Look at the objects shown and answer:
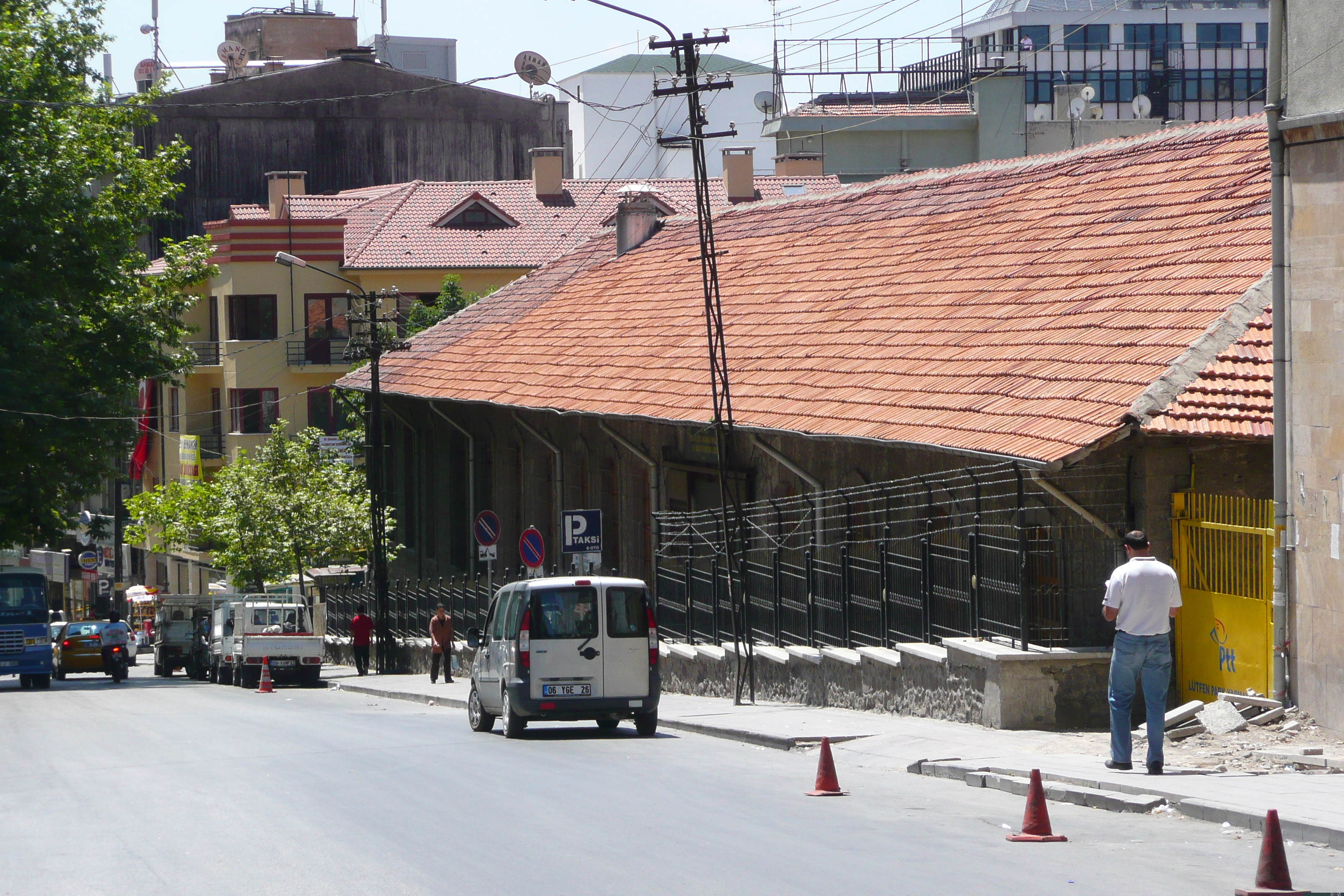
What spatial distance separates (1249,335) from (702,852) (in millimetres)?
9035

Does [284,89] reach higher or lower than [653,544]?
higher

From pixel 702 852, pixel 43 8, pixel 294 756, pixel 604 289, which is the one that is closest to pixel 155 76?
pixel 43 8

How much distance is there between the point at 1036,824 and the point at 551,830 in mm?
3086

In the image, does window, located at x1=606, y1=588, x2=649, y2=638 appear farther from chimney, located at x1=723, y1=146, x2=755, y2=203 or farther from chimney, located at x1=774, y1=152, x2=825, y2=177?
chimney, located at x1=774, y1=152, x2=825, y2=177

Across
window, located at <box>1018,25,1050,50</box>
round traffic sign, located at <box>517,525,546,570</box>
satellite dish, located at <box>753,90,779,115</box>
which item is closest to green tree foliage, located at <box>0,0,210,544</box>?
round traffic sign, located at <box>517,525,546,570</box>

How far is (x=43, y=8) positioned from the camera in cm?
3972

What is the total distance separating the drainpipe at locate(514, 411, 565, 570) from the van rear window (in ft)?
44.8

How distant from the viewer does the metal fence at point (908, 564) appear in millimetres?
16203

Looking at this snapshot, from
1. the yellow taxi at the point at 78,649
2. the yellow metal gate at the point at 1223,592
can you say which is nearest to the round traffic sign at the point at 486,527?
the yellow metal gate at the point at 1223,592

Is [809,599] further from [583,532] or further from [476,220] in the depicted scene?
[476,220]

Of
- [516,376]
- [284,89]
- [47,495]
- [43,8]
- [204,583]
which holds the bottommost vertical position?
[204,583]

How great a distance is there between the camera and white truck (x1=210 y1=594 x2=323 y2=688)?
128 ft

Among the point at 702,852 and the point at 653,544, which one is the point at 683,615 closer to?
the point at 653,544

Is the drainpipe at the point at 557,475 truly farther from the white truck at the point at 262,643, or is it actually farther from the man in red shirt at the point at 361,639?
the white truck at the point at 262,643
